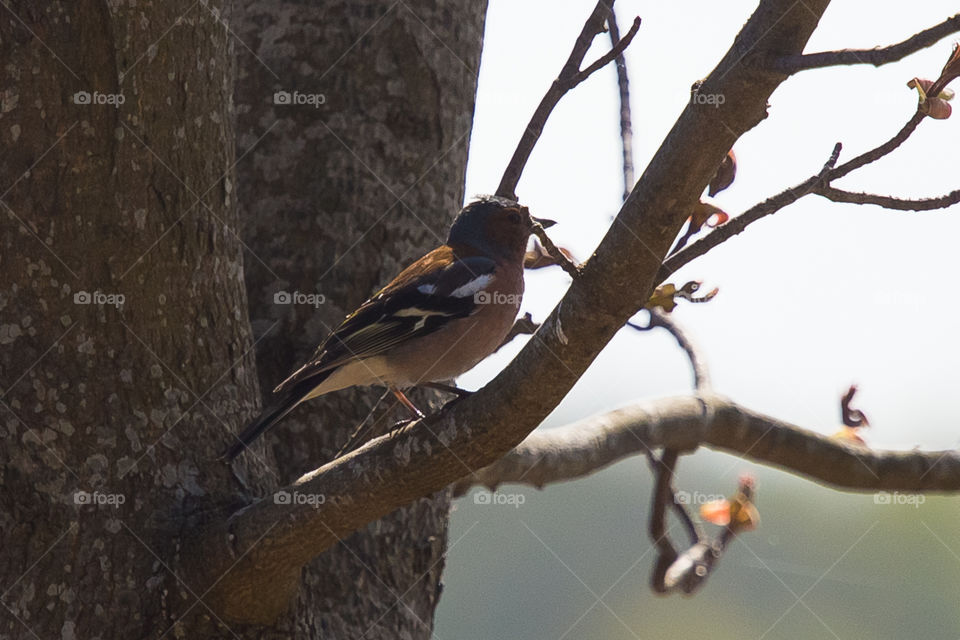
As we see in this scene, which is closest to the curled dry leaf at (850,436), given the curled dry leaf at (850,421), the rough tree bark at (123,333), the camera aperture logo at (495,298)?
the curled dry leaf at (850,421)

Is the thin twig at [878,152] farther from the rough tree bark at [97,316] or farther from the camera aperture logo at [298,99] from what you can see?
the camera aperture logo at [298,99]

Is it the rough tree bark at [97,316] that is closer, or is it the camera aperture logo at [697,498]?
the rough tree bark at [97,316]

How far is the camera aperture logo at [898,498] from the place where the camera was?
463cm

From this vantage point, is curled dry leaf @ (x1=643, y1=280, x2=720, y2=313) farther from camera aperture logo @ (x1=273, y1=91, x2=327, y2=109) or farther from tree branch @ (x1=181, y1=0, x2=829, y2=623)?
camera aperture logo @ (x1=273, y1=91, x2=327, y2=109)

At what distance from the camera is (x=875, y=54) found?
221 cm

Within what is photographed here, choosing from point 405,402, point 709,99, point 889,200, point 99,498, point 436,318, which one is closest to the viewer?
point 709,99

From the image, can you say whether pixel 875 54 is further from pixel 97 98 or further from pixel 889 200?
pixel 97 98

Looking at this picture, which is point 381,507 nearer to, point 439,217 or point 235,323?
point 235,323

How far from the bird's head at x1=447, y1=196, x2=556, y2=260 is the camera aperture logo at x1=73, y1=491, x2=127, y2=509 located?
211 centimetres

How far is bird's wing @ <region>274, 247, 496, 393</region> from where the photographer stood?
376 cm

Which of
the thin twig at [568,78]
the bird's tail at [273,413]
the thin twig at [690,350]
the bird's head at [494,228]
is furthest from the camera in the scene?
the thin twig at [690,350]

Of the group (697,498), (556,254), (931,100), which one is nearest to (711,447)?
(697,498)

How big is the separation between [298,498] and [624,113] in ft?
7.95

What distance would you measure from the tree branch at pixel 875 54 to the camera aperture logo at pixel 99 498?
82.1 inches
